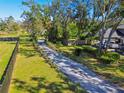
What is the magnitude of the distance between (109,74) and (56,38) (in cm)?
4082

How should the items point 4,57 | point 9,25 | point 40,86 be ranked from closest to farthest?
point 40,86 < point 4,57 < point 9,25

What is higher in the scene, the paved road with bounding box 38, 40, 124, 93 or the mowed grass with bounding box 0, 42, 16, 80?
the paved road with bounding box 38, 40, 124, 93

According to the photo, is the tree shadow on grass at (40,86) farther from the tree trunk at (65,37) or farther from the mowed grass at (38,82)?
the tree trunk at (65,37)

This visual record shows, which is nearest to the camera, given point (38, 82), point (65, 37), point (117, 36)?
point (38, 82)

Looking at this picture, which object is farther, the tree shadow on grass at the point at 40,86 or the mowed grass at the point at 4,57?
the mowed grass at the point at 4,57

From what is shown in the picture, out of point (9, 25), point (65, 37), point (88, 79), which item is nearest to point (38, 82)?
point (88, 79)

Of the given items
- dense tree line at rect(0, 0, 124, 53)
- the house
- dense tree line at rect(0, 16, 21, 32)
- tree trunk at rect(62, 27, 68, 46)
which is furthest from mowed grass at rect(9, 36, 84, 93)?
dense tree line at rect(0, 16, 21, 32)

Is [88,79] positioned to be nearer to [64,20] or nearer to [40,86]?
[40,86]

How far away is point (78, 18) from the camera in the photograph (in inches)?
2255

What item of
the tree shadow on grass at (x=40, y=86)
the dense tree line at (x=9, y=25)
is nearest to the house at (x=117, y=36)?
the tree shadow on grass at (x=40, y=86)

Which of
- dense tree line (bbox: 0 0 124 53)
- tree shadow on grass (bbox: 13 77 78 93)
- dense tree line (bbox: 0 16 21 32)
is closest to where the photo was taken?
tree shadow on grass (bbox: 13 77 78 93)

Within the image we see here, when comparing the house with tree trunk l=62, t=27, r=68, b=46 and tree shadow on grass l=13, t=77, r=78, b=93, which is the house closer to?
tree trunk l=62, t=27, r=68, b=46

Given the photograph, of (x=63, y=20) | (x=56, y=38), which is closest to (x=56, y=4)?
(x=63, y=20)

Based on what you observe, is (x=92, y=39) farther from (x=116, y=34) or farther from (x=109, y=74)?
(x=109, y=74)
